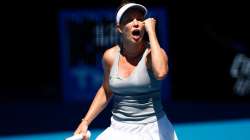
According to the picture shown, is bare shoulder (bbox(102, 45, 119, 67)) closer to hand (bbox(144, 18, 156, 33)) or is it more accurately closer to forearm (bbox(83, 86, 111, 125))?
forearm (bbox(83, 86, 111, 125))

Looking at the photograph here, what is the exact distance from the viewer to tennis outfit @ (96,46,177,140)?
2.94 meters

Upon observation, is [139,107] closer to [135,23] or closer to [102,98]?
[102,98]

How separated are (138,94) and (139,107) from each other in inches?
3.0

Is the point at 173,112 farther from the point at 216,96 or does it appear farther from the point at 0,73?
the point at 0,73

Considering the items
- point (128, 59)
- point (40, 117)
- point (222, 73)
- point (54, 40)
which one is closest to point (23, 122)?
point (40, 117)

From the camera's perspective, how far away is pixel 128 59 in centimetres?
307

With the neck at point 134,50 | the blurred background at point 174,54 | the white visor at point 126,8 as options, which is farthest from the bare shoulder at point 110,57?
the blurred background at point 174,54

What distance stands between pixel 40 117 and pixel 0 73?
1.63 meters

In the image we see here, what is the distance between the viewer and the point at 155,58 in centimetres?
284

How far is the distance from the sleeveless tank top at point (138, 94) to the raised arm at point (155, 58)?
8 cm

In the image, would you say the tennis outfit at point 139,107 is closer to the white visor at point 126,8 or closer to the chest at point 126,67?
the chest at point 126,67

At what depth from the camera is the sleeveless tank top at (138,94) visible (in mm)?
2939

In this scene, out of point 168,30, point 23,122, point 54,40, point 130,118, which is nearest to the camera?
point 130,118

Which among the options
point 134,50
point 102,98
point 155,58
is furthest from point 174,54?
point 155,58
